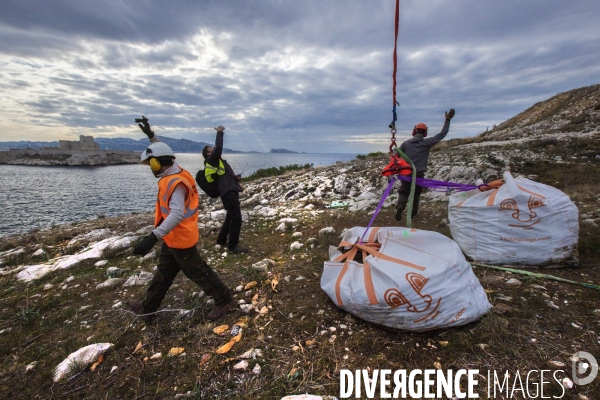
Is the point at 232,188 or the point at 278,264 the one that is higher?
the point at 232,188

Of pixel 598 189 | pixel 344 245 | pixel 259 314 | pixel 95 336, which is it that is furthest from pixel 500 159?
pixel 95 336

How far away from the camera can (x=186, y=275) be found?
264 cm

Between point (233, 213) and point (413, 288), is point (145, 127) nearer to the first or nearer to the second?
point (233, 213)

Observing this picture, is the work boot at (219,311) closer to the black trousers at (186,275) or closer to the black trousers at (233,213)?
the black trousers at (186,275)

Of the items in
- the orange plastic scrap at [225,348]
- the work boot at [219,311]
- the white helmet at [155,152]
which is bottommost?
the orange plastic scrap at [225,348]

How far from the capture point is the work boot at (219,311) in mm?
2609

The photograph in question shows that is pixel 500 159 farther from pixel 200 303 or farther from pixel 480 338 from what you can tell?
pixel 200 303

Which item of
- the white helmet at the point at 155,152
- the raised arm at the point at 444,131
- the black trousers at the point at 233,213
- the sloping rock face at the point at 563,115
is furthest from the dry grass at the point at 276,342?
the sloping rock face at the point at 563,115

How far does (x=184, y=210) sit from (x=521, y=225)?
381 cm

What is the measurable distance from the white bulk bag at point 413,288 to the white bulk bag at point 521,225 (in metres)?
1.26

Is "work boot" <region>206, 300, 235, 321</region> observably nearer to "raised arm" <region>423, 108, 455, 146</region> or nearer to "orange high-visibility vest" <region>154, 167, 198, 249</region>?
"orange high-visibility vest" <region>154, 167, 198, 249</region>

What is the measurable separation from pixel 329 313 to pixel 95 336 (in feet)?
7.56

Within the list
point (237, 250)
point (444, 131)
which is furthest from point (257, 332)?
point (444, 131)

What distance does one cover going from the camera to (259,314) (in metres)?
2.63
